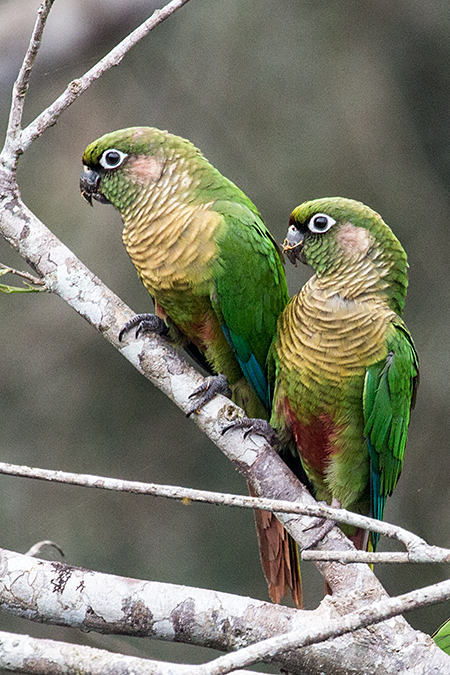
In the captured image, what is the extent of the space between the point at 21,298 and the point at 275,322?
8.80 feet

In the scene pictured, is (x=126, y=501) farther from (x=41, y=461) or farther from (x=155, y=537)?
(x=41, y=461)

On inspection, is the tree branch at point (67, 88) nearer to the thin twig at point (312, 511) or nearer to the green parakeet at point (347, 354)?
the green parakeet at point (347, 354)

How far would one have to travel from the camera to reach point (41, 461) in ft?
15.5

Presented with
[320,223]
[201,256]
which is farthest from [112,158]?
[320,223]

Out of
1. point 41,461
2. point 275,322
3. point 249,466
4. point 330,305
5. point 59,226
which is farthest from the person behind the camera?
point 41,461

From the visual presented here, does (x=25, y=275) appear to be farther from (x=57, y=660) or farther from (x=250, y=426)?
(x=57, y=660)

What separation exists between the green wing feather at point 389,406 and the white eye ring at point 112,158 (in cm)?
108

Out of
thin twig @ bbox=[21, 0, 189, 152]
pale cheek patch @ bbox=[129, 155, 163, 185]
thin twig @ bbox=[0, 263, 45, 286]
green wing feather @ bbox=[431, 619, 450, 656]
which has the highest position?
thin twig @ bbox=[21, 0, 189, 152]

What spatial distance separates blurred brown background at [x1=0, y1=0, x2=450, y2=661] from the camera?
4.41 m

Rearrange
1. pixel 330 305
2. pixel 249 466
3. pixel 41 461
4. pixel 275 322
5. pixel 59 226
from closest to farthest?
pixel 249 466 → pixel 330 305 → pixel 275 322 → pixel 59 226 → pixel 41 461

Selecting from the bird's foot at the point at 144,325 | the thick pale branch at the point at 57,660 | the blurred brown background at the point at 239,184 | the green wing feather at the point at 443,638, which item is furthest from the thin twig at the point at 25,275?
the blurred brown background at the point at 239,184

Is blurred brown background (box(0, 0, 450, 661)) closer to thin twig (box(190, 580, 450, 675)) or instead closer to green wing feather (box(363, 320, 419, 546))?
green wing feather (box(363, 320, 419, 546))

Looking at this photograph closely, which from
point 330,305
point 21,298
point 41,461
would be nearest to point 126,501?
point 41,461

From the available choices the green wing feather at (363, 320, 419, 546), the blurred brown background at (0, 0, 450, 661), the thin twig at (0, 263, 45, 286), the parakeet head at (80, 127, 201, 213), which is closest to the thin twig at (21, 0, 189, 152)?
the parakeet head at (80, 127, 201, 213)
